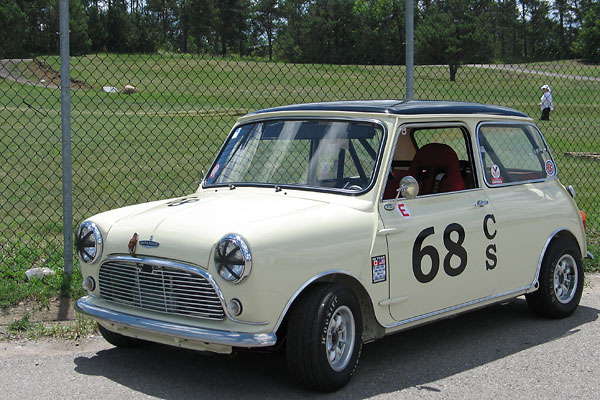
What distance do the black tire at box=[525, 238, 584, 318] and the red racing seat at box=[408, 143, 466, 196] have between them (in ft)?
3.46

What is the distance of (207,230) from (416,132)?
2.58 metres

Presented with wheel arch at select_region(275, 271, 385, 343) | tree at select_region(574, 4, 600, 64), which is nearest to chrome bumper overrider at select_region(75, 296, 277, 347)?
wheel arch at select_region(275, 271, 385, 343)

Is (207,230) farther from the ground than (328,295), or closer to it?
farther from the ground

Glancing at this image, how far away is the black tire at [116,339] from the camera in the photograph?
499cm

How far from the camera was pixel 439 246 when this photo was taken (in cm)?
494

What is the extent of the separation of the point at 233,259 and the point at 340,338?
0.86 m

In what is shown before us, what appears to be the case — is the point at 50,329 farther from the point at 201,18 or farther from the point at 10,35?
the point at 201,18

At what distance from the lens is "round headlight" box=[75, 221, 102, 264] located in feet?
15.0

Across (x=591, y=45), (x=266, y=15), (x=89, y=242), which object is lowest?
(x=89, y=242)

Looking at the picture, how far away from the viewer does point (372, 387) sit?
4426 mm

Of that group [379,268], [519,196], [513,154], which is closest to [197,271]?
[379,268]

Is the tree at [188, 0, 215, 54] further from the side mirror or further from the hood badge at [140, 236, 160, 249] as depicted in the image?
the hood badge at [140, 236, 160, 249]

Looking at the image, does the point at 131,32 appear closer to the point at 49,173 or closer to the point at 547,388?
the point at 49,173

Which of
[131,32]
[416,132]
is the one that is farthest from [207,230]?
[131,32]
